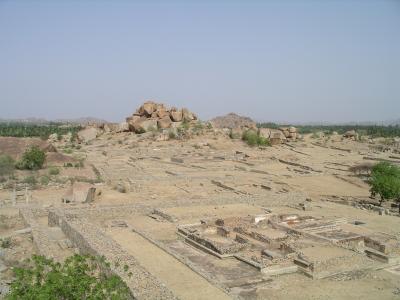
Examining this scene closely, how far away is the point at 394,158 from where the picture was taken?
5278cm

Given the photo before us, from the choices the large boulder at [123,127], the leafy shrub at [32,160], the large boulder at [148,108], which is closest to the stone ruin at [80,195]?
the leafy shrub at [32,160]

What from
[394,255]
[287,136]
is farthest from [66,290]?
[287,136]

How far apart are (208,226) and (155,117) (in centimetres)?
4970

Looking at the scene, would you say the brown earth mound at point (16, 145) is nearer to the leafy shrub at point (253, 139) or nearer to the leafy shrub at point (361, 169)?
the leafy shrub at point (361, 169)

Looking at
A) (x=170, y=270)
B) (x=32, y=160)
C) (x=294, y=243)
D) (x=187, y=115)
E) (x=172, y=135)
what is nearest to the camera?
(x=170, y=270)

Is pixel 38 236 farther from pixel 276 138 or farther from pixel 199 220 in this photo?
pixel 276 138

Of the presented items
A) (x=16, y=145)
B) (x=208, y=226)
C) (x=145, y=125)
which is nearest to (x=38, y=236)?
(x=208, y=226)

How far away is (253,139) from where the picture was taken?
61.1 m

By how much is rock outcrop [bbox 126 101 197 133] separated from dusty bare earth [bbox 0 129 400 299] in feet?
60.4

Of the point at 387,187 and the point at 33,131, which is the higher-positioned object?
the point at 387,187

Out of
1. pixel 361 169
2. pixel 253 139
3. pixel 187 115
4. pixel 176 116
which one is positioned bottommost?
pixel 361 169

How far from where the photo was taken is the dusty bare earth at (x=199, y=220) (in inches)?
500

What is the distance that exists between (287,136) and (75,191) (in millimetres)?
53765

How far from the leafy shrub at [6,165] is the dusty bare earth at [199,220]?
4.00 m
